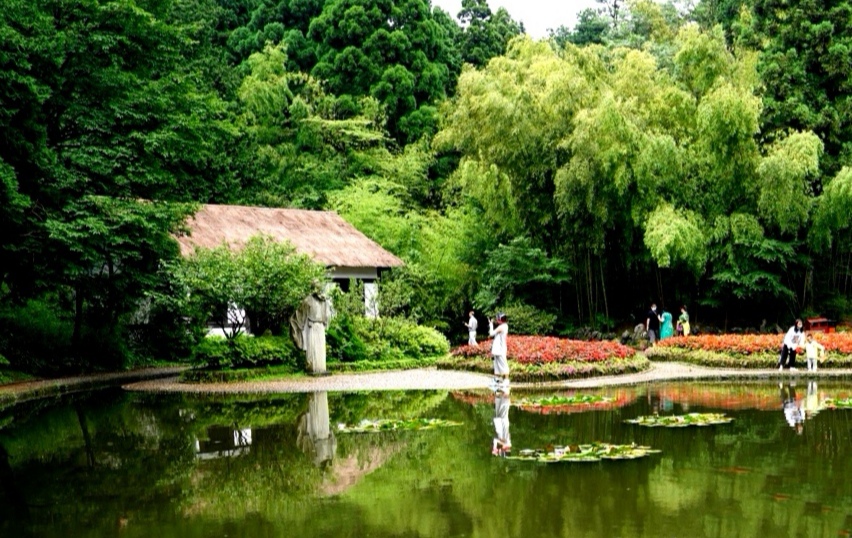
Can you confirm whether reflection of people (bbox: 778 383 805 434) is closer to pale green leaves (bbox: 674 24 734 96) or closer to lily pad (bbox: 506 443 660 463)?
lily pad (bbox: 506 443 660 463)

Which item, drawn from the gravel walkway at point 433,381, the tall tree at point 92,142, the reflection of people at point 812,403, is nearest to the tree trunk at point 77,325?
the tall tree at point 92,142

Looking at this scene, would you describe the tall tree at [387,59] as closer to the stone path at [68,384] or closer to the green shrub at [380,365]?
the green shrub at [380,365]

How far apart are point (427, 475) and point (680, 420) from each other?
186 inches

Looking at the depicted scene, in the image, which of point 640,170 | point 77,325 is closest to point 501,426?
point 77,325

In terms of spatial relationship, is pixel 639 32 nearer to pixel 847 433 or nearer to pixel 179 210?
pixel 179 210

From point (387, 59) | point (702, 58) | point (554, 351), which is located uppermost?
point (387, 59)

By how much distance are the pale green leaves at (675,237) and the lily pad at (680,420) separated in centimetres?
1265

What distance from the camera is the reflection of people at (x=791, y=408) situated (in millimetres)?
12375

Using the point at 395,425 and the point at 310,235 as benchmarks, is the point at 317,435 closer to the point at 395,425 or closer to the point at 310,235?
the point at 395,425

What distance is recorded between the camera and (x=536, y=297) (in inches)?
1179

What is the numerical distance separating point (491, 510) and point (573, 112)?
855 inches

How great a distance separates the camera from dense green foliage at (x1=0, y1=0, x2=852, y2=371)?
68.7 ft

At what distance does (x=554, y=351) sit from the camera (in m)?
19.3

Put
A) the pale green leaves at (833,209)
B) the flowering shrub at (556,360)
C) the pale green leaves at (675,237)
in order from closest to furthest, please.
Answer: the flowering shrub at (556,360)
the pale green leaves at (833,209)
the pale green leaves at (675,237)
